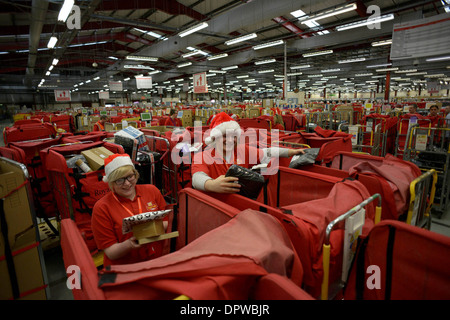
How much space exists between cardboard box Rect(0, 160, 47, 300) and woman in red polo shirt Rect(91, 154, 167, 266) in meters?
0.93

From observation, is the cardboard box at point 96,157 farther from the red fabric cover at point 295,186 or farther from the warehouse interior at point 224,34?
the red fabric cover at point 295,186

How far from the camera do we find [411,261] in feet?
4.13

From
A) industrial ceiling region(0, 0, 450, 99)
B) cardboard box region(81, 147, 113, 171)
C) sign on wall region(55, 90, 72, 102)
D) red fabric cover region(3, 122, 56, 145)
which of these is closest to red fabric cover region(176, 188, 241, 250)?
cardboard box region(81, 147, 113, 171)

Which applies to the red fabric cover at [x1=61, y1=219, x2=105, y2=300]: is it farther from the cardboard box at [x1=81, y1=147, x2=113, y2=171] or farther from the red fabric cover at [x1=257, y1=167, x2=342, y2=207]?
the red fabric cover at [x1=257, y1=167, x2=342, y2=207]

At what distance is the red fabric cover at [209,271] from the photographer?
845mm

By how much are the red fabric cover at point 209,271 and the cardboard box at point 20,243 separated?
2.04 metres

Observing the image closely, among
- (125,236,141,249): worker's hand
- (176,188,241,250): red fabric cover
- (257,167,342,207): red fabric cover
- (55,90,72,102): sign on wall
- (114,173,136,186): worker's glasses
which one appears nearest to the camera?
(176,188,241,250): red fabric cover

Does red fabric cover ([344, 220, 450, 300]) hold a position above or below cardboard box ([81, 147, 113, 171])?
below

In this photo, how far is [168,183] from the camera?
5320 millimetres

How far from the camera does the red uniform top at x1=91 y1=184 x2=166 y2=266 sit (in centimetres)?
196

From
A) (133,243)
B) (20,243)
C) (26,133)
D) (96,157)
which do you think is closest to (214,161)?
(133,243)

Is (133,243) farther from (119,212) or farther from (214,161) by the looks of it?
(214,161)
